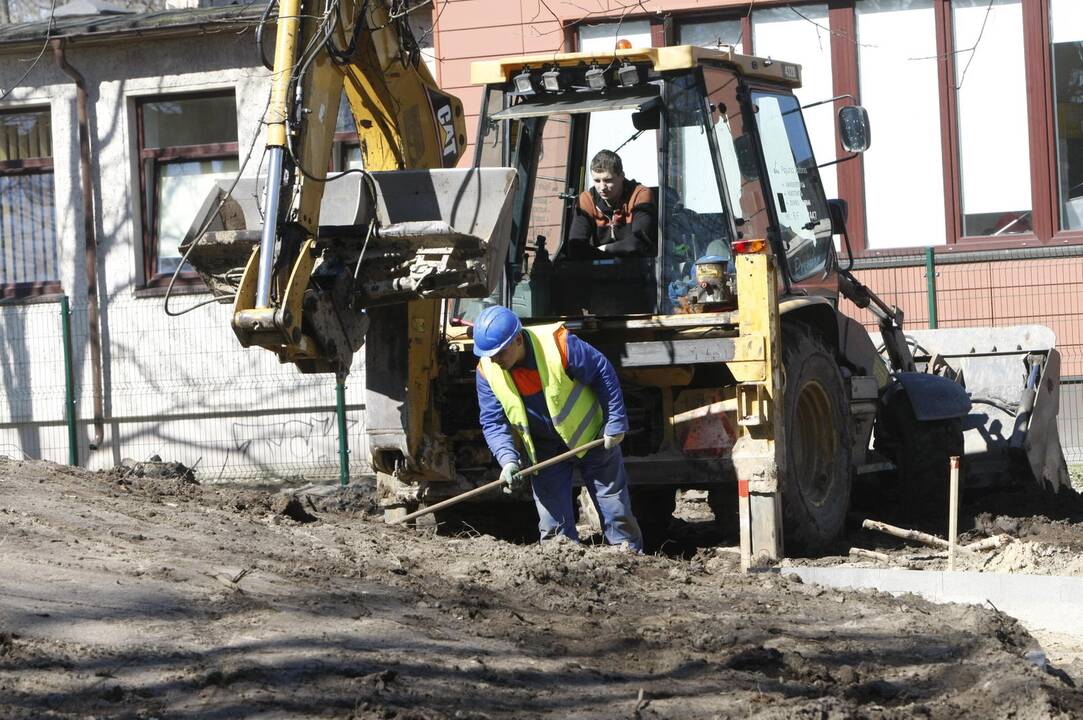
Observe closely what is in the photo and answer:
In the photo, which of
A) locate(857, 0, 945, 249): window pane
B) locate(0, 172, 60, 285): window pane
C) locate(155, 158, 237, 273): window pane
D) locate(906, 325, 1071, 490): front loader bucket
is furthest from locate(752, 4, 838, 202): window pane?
locate(0, 172, 60, 285): window pane

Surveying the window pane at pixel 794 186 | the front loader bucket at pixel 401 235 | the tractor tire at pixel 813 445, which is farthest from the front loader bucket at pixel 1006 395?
the front loader bucket at pixel 401 235

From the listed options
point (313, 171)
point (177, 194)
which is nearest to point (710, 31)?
point (177, 194)

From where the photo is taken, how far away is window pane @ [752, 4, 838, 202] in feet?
47.5

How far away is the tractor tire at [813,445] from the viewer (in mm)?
8438

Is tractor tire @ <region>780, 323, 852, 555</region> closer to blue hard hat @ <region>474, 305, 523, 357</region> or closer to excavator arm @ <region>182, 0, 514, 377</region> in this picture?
blue hard hat @ <region>474, 305, 523, 357</region>

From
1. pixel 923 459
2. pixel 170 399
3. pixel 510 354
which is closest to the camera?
pixel 510 354

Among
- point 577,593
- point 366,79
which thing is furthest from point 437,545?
point 366,79

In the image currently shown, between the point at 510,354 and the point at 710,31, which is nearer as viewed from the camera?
the point at 510,354

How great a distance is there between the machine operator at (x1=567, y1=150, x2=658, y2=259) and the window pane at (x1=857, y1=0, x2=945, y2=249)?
621 centimetres

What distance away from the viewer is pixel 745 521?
8.05 meters

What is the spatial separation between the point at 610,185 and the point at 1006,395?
3.89m

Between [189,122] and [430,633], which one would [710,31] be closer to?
[189,122]

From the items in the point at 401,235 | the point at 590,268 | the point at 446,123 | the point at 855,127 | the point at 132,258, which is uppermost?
the point at 446,123

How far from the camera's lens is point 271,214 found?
23.7 ft
